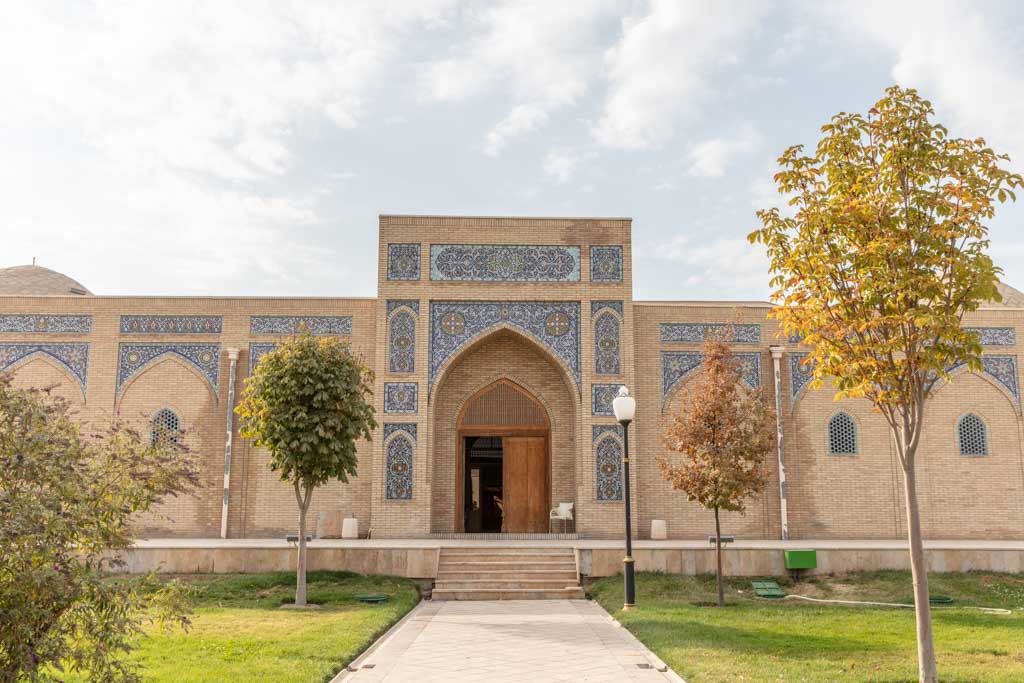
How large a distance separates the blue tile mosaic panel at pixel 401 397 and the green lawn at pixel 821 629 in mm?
5327

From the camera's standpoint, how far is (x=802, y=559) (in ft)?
44.9

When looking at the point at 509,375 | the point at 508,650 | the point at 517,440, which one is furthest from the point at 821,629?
the point at 509,375

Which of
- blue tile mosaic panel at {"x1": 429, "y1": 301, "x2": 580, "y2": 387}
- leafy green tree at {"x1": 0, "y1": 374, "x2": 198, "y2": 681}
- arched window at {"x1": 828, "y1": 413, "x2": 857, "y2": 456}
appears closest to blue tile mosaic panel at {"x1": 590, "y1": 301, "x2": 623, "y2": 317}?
blue tile mosaic panel at {"x1": 429, "y1": 301, "x2": 580, "y2": 387}

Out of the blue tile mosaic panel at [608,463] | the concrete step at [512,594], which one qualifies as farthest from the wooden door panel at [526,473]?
the concrete step at [512,594]

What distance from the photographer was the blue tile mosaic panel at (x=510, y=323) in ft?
56.9

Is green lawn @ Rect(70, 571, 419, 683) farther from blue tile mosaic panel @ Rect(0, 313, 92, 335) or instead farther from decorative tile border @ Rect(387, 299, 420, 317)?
blue tile mosaic panel @ Rect(0, 313, 92, 335)

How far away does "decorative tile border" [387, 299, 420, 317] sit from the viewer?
57.0 feet

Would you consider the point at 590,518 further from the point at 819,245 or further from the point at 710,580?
the point at 819,245

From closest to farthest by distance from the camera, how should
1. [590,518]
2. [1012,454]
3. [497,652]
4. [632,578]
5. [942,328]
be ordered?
[942,328] → [497,652] → [632,578] → [590,518] → [1012,454]

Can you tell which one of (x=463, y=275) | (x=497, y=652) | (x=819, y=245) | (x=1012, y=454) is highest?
(x=463, y=275)

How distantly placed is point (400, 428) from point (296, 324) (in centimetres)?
306

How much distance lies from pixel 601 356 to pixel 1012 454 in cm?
849

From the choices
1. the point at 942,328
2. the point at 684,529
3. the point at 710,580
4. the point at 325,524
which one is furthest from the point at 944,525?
the point at 942,328

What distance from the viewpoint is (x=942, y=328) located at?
6211 mm
